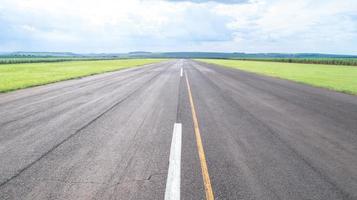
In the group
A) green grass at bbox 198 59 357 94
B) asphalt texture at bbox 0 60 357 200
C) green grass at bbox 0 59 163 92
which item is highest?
asphalt texture at bbox 0 60 357 200

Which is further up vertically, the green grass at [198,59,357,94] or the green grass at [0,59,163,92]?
the green grass at [198,59,357,94]

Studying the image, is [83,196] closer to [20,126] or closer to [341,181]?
[341,181]

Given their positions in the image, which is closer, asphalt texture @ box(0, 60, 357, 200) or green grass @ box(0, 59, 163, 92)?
asphalt texture @ box(0, 60, 357, 200)

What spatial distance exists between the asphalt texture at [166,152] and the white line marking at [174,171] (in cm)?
9

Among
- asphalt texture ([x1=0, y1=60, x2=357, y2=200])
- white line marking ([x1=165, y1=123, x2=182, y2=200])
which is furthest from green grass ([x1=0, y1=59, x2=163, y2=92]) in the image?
white line marking ([x1=165, y1=123, x2=182, y2=200])

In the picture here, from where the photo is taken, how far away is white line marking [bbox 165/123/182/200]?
3504 millimetres

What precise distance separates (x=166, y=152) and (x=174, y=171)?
871mm

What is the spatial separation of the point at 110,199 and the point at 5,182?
173 centimetres

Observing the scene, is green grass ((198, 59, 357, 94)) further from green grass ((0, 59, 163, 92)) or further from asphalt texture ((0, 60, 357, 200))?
green grass ((0, 59, 163, 92))

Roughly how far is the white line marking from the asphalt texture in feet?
0.28

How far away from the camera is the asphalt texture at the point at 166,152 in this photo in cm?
366

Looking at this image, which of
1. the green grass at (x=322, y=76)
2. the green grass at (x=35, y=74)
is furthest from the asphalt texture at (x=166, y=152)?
the green grass at (x=322, y=76)

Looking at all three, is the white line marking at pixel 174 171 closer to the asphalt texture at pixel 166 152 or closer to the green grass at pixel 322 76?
the asphalt texture at pixel 166 152

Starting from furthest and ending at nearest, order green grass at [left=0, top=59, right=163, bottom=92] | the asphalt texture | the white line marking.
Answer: green grass at [left=0, top=59, right=163, bottom=92]
the asphalt texture
the white line marking
